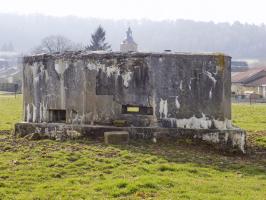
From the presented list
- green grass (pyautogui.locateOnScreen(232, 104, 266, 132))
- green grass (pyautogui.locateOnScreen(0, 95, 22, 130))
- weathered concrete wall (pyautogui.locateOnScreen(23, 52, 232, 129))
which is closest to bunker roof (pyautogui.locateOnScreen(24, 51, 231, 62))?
weathered concrete wall (pyautogui.locateOnScreen(23, 52, 232, 129))

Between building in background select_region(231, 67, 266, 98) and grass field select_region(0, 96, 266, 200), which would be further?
building in background select_region(231, 67, 266, 98)

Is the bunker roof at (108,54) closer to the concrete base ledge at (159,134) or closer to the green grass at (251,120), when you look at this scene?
the concrete base ledge at (159,134)

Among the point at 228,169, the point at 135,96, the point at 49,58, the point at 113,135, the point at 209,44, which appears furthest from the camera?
the point at 209,44

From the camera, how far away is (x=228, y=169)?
9.37 m

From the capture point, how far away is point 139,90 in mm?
11875

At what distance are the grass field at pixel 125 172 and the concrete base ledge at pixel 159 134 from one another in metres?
0.29

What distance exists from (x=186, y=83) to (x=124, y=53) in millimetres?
1597

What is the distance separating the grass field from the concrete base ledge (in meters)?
0.29

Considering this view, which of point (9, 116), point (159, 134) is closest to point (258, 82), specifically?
point (9, 116)

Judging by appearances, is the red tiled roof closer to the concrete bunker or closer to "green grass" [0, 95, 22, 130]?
"green grass" [0, 95, 22, 130]

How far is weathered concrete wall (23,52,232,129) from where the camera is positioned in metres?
11.6

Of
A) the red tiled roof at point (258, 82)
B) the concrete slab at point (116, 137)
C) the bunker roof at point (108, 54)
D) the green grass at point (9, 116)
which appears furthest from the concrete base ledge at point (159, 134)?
the red tiled roof at point (258, 82)

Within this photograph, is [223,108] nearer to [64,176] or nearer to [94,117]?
[94,117]

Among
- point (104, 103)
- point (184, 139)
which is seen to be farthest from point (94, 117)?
point (184, 139)
